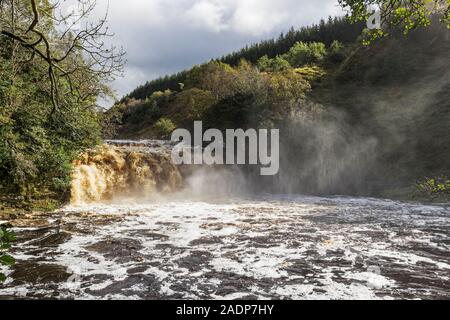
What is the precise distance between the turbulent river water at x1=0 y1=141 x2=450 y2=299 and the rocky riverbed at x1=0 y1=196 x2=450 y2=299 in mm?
22

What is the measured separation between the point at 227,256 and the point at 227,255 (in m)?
0.09

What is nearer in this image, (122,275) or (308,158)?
(122,275)

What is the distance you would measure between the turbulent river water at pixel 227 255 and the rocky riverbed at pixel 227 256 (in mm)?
22

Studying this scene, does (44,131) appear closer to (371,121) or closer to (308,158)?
(308,158)

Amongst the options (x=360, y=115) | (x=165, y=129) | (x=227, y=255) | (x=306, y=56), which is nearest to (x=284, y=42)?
(x=306, y=56)

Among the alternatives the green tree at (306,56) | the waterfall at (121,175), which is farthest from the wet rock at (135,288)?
the green tree at (306,56)

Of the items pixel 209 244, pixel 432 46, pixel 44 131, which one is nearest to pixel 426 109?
pixel 432 46

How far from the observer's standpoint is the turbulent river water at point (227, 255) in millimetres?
6746

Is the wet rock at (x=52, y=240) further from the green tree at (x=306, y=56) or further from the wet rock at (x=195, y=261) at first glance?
the green tree at (x=306, y=56)

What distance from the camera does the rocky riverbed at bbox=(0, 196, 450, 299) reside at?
6.74 meters

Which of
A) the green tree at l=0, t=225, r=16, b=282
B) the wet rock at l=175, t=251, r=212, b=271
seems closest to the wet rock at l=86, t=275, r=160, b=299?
the wet rock at l=175, t=251, r=212, b=271

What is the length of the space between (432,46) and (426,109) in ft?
44.7

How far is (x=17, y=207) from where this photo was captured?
537 inches
